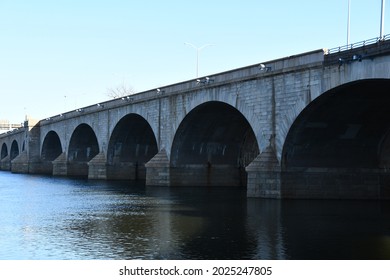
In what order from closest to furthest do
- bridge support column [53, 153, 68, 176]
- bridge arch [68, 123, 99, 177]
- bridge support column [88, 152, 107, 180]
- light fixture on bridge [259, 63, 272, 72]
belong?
1. light fixture on bridge [259, 63, 272, 72]
2. bridge support column [88, 152, 107, 180]
3. bridge support column [53, 153, 68, 176]
4. bridge arch [68, 123, 99, 177]

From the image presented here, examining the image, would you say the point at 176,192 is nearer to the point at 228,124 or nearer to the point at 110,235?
the point at 228,124

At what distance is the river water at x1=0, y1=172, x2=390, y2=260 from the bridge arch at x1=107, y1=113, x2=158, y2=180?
28004 millimetres

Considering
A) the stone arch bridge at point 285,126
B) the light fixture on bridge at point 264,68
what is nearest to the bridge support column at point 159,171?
the stone arch bridge at point 285,126

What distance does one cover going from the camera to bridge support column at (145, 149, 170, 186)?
55.7m

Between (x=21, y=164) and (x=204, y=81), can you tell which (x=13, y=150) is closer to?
(x=21, y=164)

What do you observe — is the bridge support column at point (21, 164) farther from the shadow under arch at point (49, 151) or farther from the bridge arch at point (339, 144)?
the bridge arch at point (339, 144)

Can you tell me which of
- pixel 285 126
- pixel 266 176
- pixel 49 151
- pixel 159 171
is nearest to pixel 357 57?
pixel 285 126

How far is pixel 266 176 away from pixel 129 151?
35384 mm

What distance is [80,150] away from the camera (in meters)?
89.6

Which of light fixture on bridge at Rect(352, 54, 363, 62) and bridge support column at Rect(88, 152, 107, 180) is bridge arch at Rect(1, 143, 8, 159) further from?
light fixture on bridge at Rect(352, 54, 363, 62)

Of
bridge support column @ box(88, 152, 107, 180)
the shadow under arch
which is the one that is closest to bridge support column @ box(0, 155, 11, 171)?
the shadow under arch

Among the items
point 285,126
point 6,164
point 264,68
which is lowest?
point 6,164
